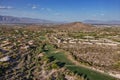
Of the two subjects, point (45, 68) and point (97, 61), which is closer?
point (45, 68)

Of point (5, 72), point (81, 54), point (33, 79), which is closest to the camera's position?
point (33, 79)

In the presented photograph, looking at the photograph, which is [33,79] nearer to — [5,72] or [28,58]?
[5,72]

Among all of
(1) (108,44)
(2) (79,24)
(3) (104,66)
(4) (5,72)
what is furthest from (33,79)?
(2) (79,24)

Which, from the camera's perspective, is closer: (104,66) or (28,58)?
(104,66)

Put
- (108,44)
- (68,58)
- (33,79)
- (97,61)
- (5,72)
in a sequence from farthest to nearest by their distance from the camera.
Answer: (108,44) → (68,58) → (97,61) → (5,72) → (33,79)

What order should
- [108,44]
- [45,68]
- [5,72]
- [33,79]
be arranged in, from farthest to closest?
[108,44], [45,68], [5,72], [33,79]

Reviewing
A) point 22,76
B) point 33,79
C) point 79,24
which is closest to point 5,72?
point 22,76

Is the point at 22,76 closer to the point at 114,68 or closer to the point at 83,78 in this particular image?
the point at 83,78

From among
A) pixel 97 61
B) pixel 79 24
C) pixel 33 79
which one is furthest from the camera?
pixel 79 24
